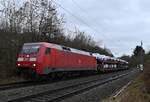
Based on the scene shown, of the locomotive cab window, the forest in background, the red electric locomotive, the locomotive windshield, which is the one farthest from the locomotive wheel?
the locomotive windshield

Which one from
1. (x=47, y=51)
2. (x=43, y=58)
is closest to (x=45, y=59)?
(x=43, y=58)

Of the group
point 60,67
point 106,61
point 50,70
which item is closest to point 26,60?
point 50,70

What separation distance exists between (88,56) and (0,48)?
15534 mm

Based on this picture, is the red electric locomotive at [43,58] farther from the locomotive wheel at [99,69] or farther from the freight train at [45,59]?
the locomotive wheel at [99,69]

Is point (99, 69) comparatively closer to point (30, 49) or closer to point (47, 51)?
point (47, 51)

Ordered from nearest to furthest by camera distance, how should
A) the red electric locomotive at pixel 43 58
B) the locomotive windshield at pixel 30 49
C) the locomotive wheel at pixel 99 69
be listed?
the red electric locomotive at pixel 43 58 → the locomotive windshield at pixel 30 49 → the locomotive wheel at pixel 99 69

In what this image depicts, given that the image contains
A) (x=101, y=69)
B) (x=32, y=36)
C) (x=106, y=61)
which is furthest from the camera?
(x=106, y=61)

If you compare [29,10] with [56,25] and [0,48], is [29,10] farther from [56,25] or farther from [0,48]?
[0,48]

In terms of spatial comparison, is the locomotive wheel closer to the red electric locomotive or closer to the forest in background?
the forest in background

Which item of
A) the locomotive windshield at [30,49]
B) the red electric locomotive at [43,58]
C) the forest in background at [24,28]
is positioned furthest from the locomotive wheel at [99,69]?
the locomotive windshield at [30,49]

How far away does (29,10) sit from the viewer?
39656mm

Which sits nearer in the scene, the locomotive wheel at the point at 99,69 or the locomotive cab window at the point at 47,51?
the locomotive cab window at the point at 47,51

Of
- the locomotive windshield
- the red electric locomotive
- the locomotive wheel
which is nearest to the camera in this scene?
the red electric locomotive

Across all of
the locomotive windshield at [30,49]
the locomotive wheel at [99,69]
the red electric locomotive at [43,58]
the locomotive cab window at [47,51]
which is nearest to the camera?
the red electric locomotive at [43,58]
